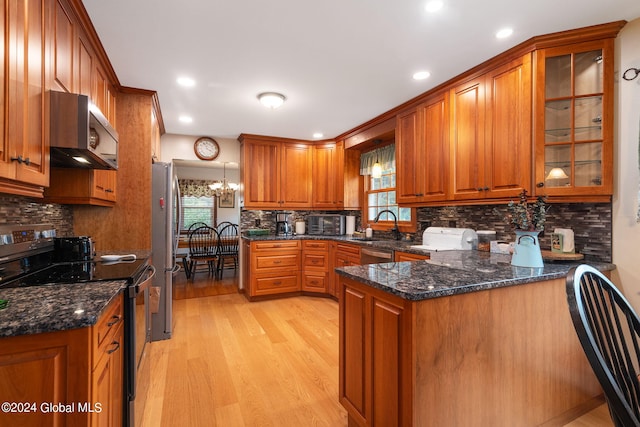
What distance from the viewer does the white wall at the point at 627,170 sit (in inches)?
73.0

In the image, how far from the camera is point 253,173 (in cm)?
443

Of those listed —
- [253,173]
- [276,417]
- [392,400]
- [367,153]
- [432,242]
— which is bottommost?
[276,417]

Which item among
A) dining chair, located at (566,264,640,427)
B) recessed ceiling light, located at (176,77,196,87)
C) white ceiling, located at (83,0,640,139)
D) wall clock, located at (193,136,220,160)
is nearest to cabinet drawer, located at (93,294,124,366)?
dining chair, located at (566,264,640,427)

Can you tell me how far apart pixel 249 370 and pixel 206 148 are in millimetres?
3363

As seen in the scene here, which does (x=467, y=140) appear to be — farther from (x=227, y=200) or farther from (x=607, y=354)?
(x=227, y=200)

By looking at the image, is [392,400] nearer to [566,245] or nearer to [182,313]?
[566,245]

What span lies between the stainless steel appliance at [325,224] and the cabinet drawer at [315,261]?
428mm

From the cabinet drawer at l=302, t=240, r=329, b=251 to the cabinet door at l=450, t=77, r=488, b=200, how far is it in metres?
2.03

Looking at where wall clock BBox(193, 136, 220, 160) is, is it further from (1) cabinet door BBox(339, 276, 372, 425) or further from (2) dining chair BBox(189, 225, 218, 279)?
(1) cabinet door BBox(339, 276, 372, 425)

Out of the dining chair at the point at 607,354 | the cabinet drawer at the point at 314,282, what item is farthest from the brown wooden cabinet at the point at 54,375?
the cabinet drawer at the point at 314,282

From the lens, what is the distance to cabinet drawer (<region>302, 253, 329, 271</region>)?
428 centimetres

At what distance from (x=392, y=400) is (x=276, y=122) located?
3.37 meters

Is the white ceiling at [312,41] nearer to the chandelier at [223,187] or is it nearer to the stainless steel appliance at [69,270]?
the stainless steel appliance at [69,270]

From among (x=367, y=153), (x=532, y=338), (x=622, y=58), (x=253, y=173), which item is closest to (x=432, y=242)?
(x=532, y=338)
